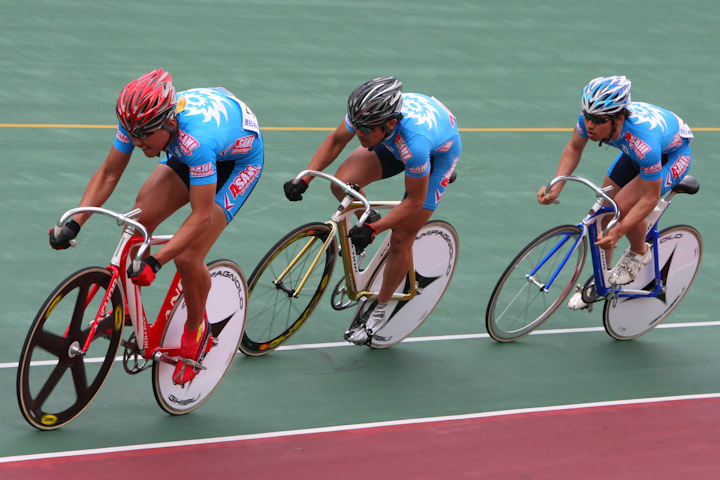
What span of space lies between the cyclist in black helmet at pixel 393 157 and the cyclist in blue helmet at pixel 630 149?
30.3 inches

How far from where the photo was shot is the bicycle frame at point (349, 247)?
249 inches

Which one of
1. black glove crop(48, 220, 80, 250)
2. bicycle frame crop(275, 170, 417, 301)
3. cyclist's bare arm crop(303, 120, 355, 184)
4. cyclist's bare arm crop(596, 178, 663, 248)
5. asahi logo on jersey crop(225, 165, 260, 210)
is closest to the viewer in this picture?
black glove crop(48, 220, 80, 250)

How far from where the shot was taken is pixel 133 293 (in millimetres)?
5547

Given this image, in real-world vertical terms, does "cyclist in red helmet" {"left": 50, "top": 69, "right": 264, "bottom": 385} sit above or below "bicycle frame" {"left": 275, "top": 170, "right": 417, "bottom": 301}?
above

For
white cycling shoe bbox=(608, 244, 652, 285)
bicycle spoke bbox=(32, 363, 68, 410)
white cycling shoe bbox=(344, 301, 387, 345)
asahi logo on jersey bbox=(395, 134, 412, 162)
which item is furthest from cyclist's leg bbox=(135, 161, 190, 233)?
white cycling shoe bbox=(608, 244, 652, 285)

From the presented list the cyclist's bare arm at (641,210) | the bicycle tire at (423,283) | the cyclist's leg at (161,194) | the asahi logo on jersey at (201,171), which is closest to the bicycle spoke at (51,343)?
the cyclist's leg at (161,194)

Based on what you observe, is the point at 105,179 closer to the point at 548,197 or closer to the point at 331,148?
the point at 331,148

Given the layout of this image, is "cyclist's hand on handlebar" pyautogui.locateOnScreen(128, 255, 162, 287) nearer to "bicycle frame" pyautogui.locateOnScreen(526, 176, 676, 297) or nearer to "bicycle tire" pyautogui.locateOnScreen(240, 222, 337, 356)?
"bicycle tire" pyautogui.locateOnScreen(240, 222, 337, 356)

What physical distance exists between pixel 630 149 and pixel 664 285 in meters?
1.35

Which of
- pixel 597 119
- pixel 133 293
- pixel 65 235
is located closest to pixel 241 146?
pixel 133 293

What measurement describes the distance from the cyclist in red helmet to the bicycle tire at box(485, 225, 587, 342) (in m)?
2.15

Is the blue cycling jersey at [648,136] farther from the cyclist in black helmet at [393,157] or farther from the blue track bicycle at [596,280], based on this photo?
the cyclist in black helmet at [393,157]

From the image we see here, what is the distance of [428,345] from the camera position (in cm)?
735

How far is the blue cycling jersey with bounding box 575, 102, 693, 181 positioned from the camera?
672 centimetres
